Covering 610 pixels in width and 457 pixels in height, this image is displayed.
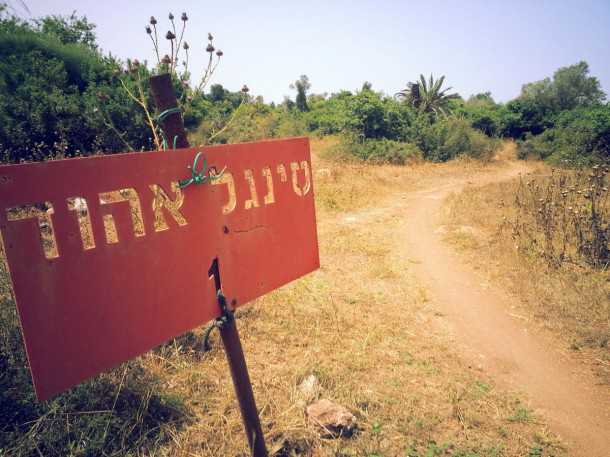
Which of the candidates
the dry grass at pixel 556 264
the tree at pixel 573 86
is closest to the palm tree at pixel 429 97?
the tree at pixel 573 86

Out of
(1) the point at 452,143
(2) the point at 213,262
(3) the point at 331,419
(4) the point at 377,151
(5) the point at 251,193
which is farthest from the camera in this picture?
(1) the point at 452,143

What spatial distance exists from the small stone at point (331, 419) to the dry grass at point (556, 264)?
2.30 metres

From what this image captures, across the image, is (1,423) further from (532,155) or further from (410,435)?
(532,155)

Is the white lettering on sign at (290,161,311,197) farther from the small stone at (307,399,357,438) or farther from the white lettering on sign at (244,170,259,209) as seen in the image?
Answer: the small stone at (307,399,357,438)

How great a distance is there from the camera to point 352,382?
269 centimetres

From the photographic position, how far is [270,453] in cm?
204

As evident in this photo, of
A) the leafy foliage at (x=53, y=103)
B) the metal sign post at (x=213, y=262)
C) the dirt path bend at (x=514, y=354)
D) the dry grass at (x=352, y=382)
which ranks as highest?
the leafy foliage at (x=53, y=103)

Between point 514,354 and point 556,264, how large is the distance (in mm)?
2123

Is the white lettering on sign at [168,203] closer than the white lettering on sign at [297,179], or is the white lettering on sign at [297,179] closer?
the white lettering on sign at [168,203]

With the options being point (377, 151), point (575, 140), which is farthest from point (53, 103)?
point (575, 140)

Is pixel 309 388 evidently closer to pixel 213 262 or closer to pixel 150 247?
pixel 213 262

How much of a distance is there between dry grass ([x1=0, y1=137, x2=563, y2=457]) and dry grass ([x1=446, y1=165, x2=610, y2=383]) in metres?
1.18

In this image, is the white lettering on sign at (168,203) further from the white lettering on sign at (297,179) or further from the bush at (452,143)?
the bush at (452,143)

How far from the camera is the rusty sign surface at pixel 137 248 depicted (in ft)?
2.97
